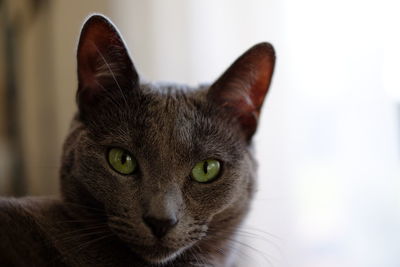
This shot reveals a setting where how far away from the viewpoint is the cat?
3.14 ft

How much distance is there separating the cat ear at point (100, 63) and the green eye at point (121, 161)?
6.0 inches

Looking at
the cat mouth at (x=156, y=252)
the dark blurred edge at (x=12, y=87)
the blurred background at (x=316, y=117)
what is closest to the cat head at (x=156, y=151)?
the cat mouth at (x=156, y=252)

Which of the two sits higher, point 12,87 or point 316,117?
point 316,117

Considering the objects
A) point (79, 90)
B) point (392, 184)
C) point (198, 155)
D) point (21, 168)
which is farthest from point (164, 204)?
point (21, 168)

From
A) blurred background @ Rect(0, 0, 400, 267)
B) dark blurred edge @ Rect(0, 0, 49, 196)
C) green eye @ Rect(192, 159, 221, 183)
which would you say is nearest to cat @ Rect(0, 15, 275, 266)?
green eye @ Rect(192, 159, 221, 183)

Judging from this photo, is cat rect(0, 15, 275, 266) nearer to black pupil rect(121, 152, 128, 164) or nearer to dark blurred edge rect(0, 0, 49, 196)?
black pupil rect(121, 152, 128, 164)

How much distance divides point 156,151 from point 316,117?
2.36ft

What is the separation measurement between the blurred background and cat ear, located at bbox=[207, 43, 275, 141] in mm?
210

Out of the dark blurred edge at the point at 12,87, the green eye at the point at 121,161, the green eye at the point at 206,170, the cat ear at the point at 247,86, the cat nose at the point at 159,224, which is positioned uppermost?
the cat ear at the point at 247,86

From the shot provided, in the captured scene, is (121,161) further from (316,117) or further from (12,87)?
(12,87)

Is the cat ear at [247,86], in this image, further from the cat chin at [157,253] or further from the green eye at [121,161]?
the cat chin at [157,253]

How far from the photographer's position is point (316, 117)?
5.08 ft

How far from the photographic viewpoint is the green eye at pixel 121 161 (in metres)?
1.02

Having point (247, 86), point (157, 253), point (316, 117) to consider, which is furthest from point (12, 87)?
point (157, 253)
